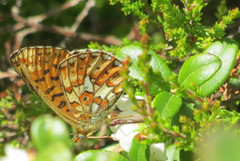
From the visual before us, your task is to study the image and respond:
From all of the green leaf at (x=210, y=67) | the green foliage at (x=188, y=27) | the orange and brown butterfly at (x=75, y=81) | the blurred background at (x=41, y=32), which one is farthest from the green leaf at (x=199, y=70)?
the blurred background at (x=41, y=32)

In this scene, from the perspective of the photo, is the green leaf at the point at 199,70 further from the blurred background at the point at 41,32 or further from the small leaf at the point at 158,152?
the blurred background at the point at 41,32

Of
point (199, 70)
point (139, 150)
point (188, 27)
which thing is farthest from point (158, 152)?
point (188, 27)

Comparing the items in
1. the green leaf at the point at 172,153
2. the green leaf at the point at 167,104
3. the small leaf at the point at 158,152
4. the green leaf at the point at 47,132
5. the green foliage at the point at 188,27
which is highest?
the green foliage at the point at 188,27

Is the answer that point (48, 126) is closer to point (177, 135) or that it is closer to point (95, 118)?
point (177, 135)

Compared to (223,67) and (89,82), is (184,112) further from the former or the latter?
(89,82)

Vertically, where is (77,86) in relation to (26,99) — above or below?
above

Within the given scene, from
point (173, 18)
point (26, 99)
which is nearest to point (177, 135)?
point (173, 18)
